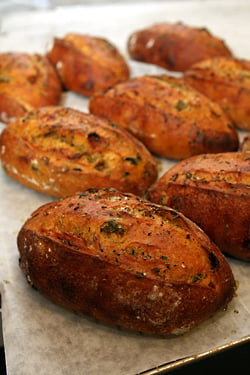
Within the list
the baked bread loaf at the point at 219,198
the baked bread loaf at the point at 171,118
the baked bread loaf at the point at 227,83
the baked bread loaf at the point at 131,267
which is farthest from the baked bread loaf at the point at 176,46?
the baked bread loaf at the point at 131,267

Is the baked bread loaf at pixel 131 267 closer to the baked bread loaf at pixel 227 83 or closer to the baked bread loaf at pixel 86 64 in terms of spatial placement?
the baked bread loaf at pixel 227 83

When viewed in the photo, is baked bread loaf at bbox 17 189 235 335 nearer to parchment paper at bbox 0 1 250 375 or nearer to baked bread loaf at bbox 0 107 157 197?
parchment paper at bbox 0 1 250 375

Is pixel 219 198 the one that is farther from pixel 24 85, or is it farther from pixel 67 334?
pixel 24 85

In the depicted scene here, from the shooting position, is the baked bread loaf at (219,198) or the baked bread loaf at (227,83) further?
the baked bread loaf at (227,83)

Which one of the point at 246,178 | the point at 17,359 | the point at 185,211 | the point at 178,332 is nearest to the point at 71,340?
the point at 17,359

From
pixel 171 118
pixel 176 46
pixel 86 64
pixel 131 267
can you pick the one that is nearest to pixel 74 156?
pixel 171 118
